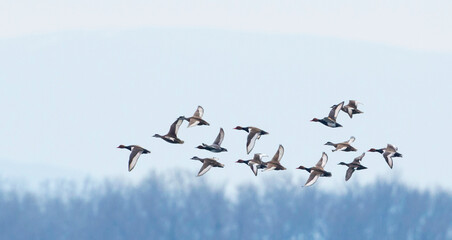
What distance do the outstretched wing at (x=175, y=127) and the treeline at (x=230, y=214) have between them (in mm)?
95906

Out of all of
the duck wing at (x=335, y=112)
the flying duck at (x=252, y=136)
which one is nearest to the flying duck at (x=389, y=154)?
the duck wing at (x=335, y=112)

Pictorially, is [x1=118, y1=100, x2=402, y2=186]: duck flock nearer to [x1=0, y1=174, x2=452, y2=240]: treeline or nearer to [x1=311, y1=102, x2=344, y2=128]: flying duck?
[x1=311, y1=102, x2=344, y2=128]: flying duck

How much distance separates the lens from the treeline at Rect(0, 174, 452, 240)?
502 ft

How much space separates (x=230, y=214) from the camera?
15488cm

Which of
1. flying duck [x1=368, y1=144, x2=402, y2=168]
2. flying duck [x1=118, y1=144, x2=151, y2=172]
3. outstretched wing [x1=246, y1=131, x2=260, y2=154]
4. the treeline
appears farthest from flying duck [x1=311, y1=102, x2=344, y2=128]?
the treeline

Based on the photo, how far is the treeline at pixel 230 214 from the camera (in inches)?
6019

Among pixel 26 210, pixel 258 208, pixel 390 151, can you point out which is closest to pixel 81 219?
pixel 26 210

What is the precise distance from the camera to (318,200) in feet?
530

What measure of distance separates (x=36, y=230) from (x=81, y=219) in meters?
5.90

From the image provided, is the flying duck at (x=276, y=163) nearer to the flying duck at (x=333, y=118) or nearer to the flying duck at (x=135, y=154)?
the flying duck at (x=333, y=118)

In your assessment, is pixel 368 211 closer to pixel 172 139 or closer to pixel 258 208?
pixel 258 208

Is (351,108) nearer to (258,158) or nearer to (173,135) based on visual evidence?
(258,158)

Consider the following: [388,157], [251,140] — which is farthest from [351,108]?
[251,140]

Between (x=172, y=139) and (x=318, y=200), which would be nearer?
(x=172, y=139)
